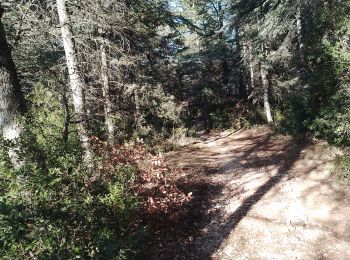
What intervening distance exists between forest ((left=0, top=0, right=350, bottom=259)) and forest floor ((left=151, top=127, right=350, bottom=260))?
0.04m

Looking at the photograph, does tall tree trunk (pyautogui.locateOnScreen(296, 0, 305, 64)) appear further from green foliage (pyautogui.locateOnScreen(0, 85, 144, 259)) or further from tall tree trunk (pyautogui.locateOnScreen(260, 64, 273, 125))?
green foliage (pyautogui.locateOnScreen(0, 85, 144, 259))

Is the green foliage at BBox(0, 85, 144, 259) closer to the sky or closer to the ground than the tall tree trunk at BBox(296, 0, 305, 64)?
closer to the ground

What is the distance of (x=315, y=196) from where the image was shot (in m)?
10.0

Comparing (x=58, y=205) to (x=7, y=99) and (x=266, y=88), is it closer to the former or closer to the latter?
(x=7, y=99)


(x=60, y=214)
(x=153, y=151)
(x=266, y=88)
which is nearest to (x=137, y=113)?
(x=153, y=151)

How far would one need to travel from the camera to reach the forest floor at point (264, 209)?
7.81 metres

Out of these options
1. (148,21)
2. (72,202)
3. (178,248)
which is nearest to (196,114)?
(148,21)

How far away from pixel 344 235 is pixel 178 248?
382cm

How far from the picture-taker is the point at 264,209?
967cm

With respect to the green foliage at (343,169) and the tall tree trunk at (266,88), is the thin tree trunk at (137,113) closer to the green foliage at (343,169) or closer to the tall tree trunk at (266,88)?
the green foliage at (343,169)

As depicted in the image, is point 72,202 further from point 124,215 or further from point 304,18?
point 304,18

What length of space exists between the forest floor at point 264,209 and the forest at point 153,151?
42 mm

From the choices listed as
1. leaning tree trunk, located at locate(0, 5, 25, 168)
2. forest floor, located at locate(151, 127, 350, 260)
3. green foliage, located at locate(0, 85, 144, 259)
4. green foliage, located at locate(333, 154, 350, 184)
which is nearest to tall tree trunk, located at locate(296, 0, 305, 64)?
forest floor, located at locate(151, 127, 350, 260)

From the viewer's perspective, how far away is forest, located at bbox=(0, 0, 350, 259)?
4.97 metres
